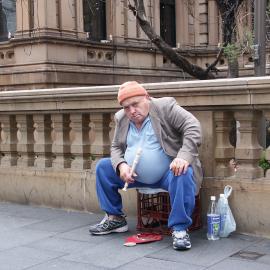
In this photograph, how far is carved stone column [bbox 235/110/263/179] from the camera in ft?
18.0

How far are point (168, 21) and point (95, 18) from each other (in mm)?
4298

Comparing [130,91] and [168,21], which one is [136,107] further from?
[168,21]

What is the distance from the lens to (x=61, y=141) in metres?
6.90

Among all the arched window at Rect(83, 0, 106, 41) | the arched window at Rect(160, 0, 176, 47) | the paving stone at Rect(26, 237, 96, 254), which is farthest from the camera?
the arched window at Rect(160, 0, 176, 47)

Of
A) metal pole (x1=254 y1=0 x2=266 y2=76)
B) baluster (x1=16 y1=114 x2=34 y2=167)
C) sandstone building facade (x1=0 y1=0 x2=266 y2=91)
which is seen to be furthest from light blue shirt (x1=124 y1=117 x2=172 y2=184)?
sandstone building facade (x1=0 y1=0 x2=266 y2=91)

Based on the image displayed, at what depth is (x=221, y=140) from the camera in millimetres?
5691

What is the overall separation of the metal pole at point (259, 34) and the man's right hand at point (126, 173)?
13.9 feet

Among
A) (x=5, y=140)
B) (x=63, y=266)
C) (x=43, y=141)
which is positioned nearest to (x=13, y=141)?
(x=5, y=140)

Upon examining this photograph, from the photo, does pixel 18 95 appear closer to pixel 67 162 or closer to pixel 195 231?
pixel 67 162

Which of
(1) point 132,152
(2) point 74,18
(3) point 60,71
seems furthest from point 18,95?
(2) point 74,18

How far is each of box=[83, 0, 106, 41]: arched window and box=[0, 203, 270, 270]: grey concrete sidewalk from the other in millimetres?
13286

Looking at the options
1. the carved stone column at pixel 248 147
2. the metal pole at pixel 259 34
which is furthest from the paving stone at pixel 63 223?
the metal pole at pixel 259 34

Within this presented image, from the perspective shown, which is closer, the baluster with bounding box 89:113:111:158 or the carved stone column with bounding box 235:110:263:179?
the carved stone column with bounding box 235:110:263:179

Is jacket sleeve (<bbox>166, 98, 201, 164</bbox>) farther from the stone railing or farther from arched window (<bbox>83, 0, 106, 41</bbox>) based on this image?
arched window (<bbox>83, 0, 106, 41</bbox>)
